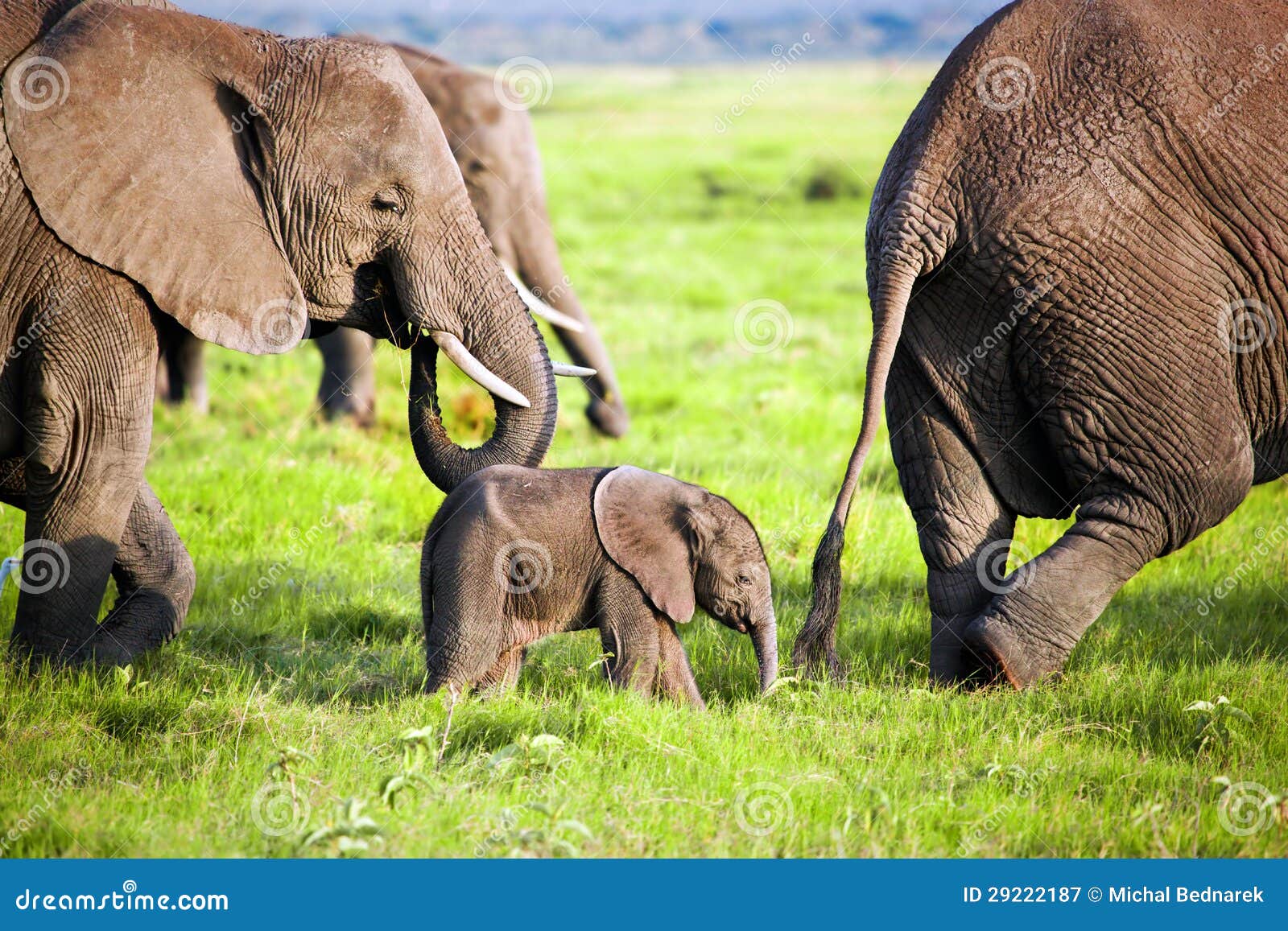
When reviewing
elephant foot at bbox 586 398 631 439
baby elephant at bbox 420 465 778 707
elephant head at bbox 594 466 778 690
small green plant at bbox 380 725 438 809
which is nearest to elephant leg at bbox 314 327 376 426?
elephant foot at bbox 586 398 631 439

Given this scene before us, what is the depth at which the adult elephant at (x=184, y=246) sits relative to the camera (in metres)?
4.94

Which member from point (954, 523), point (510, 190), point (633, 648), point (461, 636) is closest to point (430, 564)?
point (461, 636)

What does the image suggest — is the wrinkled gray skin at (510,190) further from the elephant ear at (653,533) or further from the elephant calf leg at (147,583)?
the elephant ear at (653,533)

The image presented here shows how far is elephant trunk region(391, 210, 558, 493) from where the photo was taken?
538 cm

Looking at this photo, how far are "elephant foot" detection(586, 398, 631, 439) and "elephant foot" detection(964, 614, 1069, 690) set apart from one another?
529 cm

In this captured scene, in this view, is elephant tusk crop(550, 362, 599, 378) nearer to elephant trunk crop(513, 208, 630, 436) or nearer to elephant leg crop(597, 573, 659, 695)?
elephant leg crop(597, 573, 659, 695)

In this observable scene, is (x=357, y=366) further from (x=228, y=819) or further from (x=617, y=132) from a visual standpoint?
(x=617, y=132)

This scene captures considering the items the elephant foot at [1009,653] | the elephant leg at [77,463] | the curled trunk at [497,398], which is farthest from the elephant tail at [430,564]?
the elephant foot at [1009,653]

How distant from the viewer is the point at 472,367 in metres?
5.33

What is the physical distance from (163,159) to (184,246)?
33 cm

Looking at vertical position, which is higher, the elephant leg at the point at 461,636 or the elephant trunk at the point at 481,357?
the elephant trunk at the point at 481,357

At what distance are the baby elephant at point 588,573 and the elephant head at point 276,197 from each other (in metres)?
0.40

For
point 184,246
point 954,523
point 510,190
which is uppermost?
point 510,190

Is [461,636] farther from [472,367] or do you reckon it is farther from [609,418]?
[609,418]
